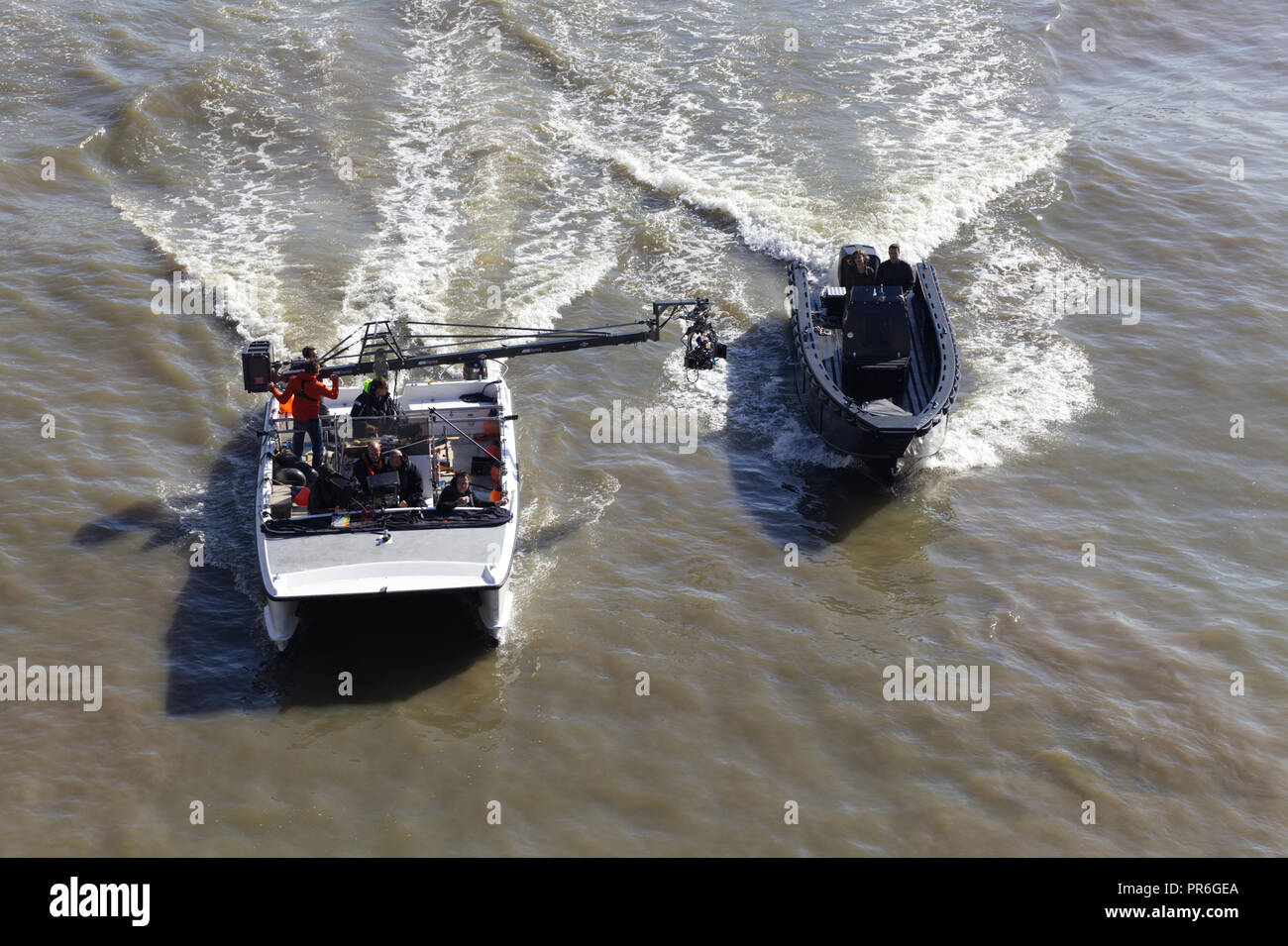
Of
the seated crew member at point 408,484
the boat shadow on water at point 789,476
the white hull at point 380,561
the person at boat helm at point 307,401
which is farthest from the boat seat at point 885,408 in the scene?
the person at boat helm at point 307,401

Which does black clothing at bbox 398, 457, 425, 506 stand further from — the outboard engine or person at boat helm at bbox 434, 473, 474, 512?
the outboard engine

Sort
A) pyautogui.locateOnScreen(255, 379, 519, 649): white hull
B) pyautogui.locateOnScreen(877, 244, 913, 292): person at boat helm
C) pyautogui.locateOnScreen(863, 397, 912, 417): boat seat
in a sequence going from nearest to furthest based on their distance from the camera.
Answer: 1. pyautogui.locateOnScreen(255, 379, 519, 649): white hull
2. pyautogui.locateOnScreen(863, 397, 912, 417): boat seat
3. pyautogui.locateOnScreen(877, 244, 913, 292): person at boat helm

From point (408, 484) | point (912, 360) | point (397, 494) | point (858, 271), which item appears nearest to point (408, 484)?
point (408, 484)

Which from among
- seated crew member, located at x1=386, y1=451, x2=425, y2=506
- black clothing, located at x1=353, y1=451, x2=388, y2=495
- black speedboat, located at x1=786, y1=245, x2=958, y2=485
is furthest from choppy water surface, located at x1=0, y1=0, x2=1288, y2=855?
black clothing, located at x1=353, y1=451, x2=388, y2=495

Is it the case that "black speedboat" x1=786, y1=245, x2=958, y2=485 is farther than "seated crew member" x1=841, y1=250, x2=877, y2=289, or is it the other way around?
"seated crew member" x1=841, y1=250, x2=877, y2=289

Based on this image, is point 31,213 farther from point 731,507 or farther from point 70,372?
point 731,507

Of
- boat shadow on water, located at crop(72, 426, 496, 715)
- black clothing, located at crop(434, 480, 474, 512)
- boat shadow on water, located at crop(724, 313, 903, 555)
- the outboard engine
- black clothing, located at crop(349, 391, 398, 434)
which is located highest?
the outboard engine

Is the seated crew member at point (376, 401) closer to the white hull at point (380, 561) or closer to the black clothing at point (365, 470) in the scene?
the black clothing at point (365, 470)
